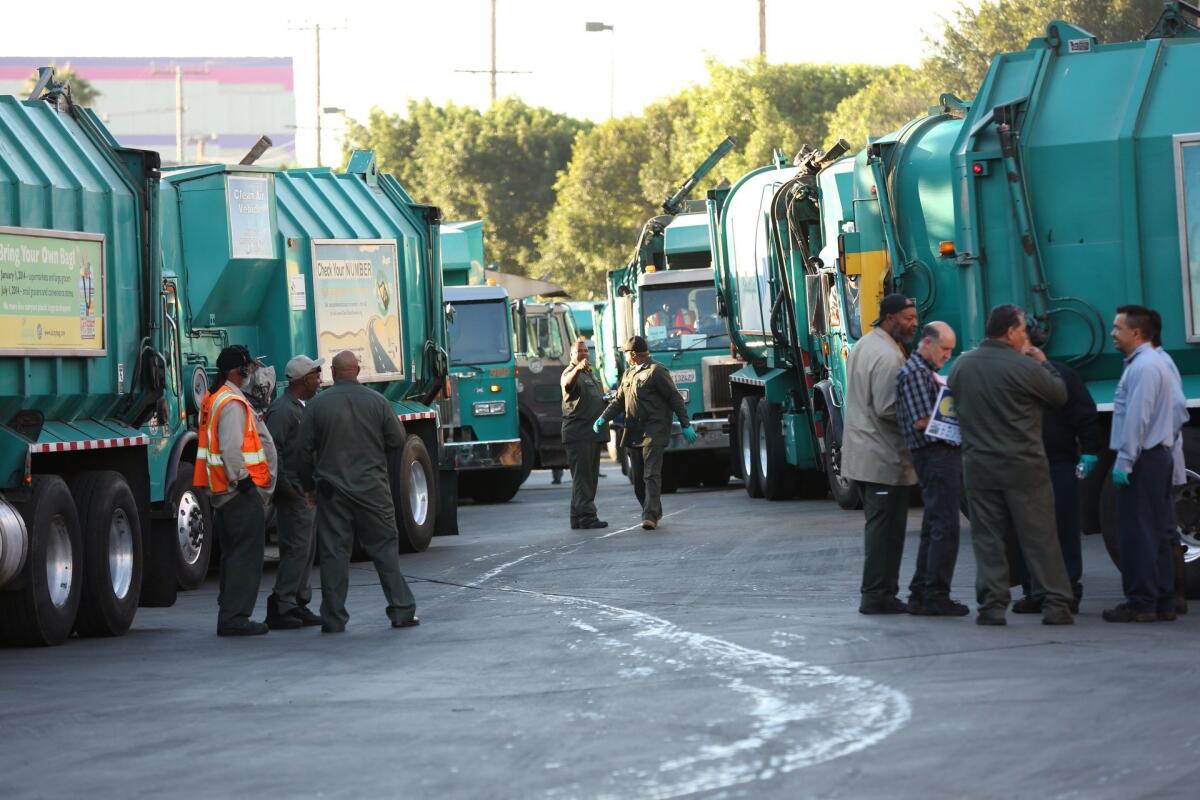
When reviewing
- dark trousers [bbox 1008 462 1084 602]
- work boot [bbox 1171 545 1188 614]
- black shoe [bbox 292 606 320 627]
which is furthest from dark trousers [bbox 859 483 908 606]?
black shoe [bbox 292 606 320 627]

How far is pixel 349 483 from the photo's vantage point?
501 inches

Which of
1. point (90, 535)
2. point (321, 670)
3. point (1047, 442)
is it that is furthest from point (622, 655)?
point (90, 535)

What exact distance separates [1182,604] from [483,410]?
1517 centimetres

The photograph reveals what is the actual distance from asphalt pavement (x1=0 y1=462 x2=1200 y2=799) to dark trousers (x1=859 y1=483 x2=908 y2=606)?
0.21 metres

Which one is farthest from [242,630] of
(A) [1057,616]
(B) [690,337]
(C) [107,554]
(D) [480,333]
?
(B) [690,337]

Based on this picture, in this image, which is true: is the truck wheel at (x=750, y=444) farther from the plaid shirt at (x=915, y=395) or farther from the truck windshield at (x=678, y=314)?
the plaid shirt at (x=915, y=395)

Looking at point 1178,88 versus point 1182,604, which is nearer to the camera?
point 1182,604

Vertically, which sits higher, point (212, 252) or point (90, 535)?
point (212, 252)

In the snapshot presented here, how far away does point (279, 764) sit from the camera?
7.96 m

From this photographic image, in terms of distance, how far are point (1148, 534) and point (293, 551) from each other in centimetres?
507

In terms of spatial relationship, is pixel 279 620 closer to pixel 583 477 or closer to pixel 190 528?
pixel 190 528

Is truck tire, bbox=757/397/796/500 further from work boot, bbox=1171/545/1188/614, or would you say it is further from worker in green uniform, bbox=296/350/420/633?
work boot, bbox=1171/545/1188/614

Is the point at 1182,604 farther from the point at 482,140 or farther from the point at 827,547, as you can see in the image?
the point at 482,140

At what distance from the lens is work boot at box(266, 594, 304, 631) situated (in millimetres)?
13094
